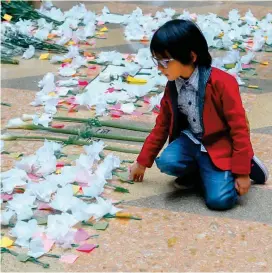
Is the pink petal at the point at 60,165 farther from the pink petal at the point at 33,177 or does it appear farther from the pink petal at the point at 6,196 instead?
the pink petal at the point at 6,196

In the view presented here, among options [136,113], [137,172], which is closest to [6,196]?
[137,172]

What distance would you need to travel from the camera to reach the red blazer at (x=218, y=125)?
2.27 meters

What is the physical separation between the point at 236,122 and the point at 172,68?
11.8 inches

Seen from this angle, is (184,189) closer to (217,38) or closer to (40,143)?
(40,143)

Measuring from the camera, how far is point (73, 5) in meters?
5.44

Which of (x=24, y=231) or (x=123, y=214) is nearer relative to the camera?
(x=24, y=231)

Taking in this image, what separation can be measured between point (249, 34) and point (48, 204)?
→ 2650mm

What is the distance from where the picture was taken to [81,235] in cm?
213

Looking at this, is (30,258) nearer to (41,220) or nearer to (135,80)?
(41,220)

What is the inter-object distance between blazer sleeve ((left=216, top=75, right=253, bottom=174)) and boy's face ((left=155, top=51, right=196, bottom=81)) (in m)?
0.13

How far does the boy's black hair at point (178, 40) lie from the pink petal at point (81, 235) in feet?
2.18

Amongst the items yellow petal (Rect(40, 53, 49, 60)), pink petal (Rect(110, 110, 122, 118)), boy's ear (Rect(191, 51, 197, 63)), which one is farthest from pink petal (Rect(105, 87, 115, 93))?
boy's ear (Rect(191, 51, 197, 63))

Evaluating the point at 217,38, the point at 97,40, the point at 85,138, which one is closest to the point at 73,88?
the point at 85,138

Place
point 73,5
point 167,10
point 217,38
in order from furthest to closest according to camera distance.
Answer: point 73,5 → point 167,10 → point 217,38
